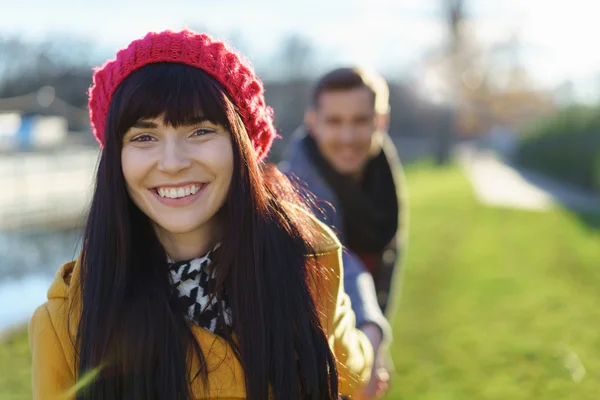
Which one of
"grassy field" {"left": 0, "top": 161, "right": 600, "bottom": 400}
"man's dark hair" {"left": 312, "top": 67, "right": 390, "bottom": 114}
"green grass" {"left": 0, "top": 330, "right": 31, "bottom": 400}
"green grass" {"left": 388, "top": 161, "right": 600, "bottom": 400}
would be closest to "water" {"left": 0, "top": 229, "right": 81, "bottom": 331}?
"green grass" {"left": 0, "top": 330, "right": 31, "bottom": 400}

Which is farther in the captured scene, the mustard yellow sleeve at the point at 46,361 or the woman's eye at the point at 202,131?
the woman's eye at the point at 202,131

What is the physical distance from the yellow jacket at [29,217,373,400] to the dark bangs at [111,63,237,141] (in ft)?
1.42

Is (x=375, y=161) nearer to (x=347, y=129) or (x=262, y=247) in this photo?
(x=347, y=129)

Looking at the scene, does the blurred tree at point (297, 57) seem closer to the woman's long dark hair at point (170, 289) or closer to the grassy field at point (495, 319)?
the grassy field at point (495, 319)

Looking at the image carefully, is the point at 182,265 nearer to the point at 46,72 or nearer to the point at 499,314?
the point at 499,314

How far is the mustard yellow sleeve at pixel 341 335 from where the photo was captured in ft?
6.42

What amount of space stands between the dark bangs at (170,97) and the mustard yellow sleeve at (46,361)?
1.66ft

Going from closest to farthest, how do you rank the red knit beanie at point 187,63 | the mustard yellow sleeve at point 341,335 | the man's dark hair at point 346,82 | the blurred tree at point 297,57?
the red knit beanie at point 187,63
the mustard yellow sleeve at point 341,335
the man's dark hair at point 346,82
the blurred tree at point 297,57

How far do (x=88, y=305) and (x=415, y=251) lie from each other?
8.75m

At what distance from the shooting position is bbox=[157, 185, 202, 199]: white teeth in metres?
1.79

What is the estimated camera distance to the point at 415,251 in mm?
10156

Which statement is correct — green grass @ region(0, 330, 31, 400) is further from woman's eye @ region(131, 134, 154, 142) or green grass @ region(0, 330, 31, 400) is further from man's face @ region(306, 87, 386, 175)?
woman's eye @ region(131, 134, 154, 142)

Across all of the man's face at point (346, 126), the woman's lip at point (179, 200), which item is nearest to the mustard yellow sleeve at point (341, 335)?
the woman's lip at point (179, 200)

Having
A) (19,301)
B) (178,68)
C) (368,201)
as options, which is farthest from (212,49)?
(19,301)
